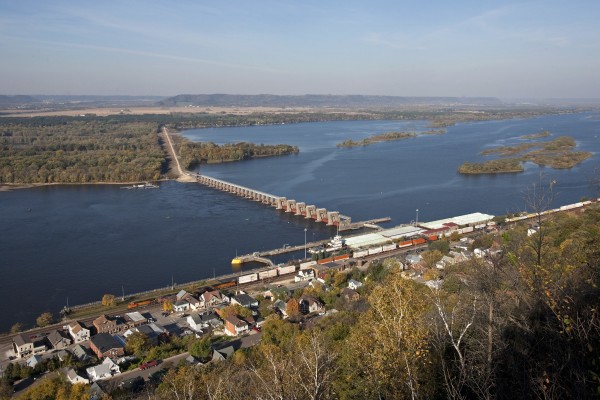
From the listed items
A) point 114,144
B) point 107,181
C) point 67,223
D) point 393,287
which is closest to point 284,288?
point 393,287

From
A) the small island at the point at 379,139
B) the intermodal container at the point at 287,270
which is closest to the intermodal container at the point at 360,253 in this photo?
the intermodal container at the point at 287,270

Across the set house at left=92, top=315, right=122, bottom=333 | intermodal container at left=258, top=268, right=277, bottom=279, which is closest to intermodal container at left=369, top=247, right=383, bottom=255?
intermodal container at left=258, top=268, right=277, bottom=279

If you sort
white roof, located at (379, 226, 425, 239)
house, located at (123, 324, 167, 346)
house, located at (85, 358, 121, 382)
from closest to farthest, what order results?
house, located at (85, 358, 121, 382)
house, located at (123, 324, 167, 346)
white roof, located at (379, 226, 425, 239)

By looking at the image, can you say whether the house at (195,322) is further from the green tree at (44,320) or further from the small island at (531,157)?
the small island at (531,157)

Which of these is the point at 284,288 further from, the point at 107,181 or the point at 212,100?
the point at 212,100

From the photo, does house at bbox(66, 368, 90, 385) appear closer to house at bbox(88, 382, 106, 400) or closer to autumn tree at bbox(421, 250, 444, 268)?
house at bbox(88, 382, 106, 400)
